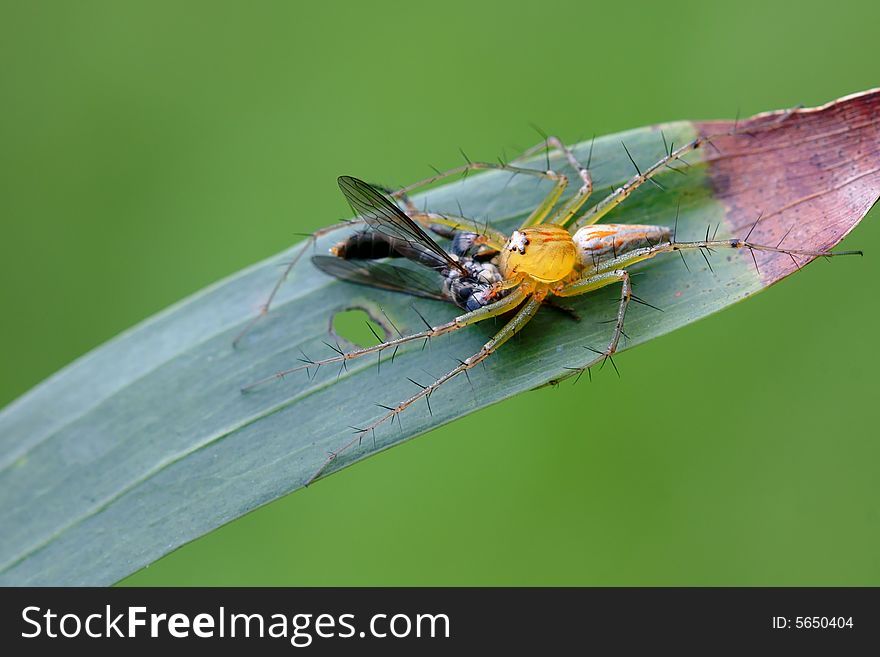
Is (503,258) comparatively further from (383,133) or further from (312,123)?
(312,123)

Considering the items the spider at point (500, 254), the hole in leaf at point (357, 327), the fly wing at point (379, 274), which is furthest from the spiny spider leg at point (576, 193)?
the hole in leaf at point (357, 327)

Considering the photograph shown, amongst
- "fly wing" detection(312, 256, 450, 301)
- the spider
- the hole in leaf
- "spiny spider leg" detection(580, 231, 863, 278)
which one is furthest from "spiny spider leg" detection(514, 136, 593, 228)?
the hole in leaf

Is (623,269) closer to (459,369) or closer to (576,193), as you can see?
(576,193)

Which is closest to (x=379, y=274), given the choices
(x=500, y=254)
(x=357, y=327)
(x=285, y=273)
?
(x=357, y=327)

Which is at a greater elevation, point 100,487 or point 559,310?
point 559,310

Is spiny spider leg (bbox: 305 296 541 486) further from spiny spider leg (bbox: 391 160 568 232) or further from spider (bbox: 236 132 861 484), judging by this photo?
spiny spider leg (bbox: 391 160 568 232)

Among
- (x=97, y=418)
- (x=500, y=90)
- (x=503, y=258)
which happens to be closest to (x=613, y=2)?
(x=500, y=90)
